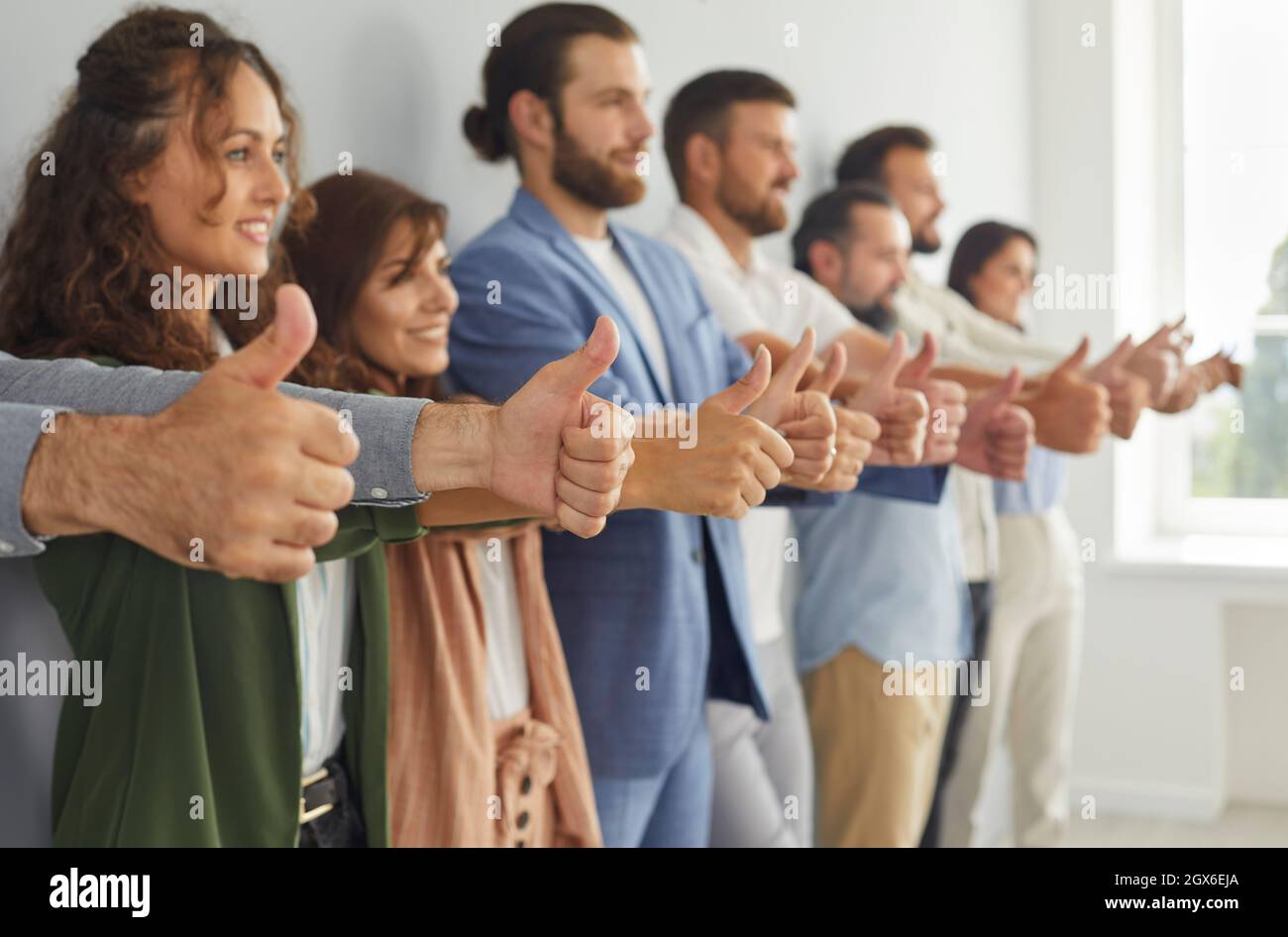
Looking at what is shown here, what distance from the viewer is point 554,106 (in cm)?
149

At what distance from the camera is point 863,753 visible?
217 cm

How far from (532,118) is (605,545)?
487 mm

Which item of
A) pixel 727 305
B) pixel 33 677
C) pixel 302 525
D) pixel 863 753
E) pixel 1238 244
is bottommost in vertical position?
pixel 863 753

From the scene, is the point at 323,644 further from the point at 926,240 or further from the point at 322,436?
the point at 926,240

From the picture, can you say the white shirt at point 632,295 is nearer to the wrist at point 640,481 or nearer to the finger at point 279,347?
the wrist at point 640,481

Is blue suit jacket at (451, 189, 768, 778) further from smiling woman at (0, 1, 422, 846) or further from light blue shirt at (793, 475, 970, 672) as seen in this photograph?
light blue shirt at (793, 475, 970, 672)

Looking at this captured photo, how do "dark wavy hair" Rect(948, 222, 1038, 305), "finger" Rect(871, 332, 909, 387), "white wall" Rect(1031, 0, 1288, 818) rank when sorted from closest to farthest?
"finger" Rect(871, 332, 909, 387) < "dark wavy hair" Rect(948, 222, 1038, 305) < "white wall" Rect(1031, 0, 1288, 818)

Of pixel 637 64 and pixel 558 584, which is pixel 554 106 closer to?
pixel 637 64

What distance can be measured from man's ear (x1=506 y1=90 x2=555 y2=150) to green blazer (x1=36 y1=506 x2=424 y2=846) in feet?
2.14

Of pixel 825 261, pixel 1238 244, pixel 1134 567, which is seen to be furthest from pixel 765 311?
pixel 1238 244

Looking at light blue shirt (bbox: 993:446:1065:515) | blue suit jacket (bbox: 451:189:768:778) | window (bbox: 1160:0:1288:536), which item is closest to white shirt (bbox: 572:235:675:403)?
blue suit jacket (bbox: 451:189:768:778)
